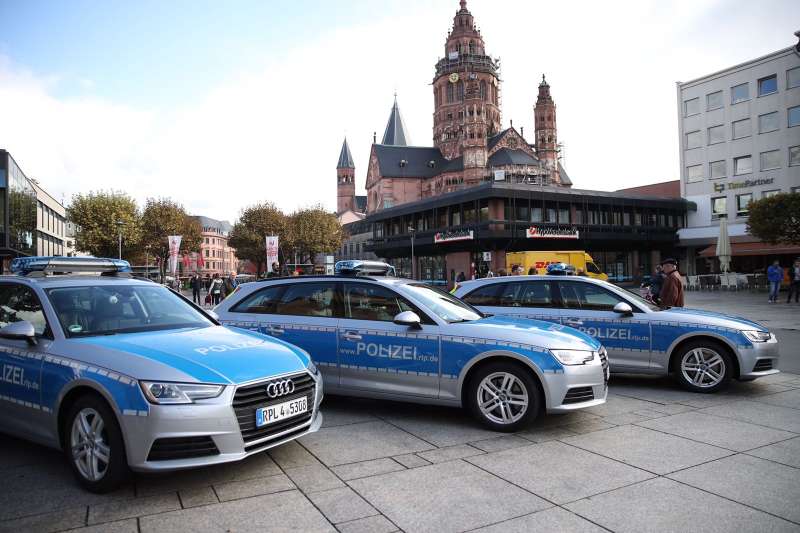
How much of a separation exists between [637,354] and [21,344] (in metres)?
6.76

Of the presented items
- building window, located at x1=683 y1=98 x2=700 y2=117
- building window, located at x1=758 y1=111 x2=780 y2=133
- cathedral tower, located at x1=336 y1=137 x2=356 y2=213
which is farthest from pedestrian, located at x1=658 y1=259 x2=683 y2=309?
cathedral tower, located at x1=336 y1=137 x2=356 y2=213

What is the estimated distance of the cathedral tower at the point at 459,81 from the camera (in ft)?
289

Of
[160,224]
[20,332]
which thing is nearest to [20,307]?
[20,332]

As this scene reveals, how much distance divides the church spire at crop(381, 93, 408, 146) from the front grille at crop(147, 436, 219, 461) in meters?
111

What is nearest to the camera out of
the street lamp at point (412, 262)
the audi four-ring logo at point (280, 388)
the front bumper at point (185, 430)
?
the front bumper at point (185, 430)

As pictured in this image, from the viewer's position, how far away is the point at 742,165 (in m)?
47.2

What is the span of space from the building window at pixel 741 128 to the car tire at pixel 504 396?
52.2 m

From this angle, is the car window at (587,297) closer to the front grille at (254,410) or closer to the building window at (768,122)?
the front grille at (254,410)

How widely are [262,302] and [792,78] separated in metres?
52.2

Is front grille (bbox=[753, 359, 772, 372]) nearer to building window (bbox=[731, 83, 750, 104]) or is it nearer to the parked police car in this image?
the parked police car

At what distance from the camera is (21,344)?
4.26 metres

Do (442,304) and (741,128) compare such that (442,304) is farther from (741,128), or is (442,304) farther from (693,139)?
(693,139)

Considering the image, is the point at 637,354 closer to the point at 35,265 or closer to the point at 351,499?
the point at 351,499

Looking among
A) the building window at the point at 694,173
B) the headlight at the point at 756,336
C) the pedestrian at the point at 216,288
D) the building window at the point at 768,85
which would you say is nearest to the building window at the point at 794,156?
the building window at the point at 768,85
